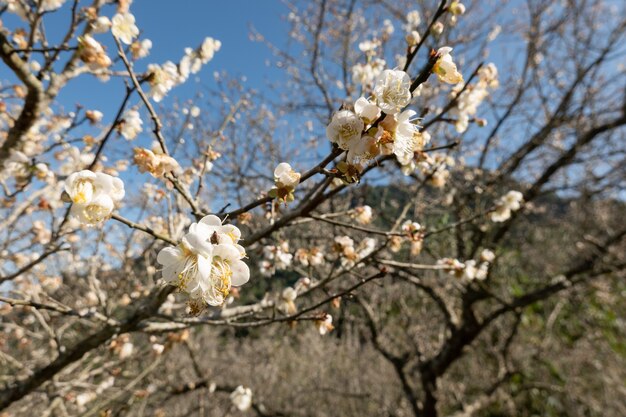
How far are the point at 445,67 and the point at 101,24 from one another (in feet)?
6.85

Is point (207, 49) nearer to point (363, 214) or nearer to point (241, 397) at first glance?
point (363, 214)

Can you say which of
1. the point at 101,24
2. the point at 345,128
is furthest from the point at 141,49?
the point at 345,128

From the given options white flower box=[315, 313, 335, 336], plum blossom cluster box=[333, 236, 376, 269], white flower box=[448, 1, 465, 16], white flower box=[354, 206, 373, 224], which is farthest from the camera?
white flower box=[354, 206, 373, 224]

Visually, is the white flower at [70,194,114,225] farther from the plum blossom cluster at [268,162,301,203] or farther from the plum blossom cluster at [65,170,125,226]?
the plum blossom cluster at [268,162,301,203]

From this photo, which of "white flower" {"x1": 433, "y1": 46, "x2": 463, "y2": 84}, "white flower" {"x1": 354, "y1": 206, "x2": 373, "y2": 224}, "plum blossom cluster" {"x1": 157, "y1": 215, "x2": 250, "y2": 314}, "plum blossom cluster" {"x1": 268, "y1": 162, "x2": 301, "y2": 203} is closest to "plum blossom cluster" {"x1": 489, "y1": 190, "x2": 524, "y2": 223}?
"white flower" {"x1": 354, "y1": 206, "x2": 373, "y2": 224}

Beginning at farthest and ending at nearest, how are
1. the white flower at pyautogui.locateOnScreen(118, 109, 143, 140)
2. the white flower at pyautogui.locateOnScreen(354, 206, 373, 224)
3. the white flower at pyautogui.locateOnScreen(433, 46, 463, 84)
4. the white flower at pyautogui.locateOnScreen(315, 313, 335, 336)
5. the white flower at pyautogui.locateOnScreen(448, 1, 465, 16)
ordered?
the white flower at pyautogui.locateOnScreen(118, 109, 143, 140) < the white flower at pyautogui.locateOnScreen(354, 206, 373, 224) < the white flower at pyautogui.locateOnScreen(315, 313, 335, 336) < the white flower at pyautogui.locateOnScreen(448, 1, 465, 16) < the white flower at pyautogui.locateOnScreen(433, 46, 463, 84)

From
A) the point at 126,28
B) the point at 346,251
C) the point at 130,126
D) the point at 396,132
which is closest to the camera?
the point at 396,132

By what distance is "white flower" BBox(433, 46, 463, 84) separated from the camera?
3.41 feet

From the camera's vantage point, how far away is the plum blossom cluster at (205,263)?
875 mm

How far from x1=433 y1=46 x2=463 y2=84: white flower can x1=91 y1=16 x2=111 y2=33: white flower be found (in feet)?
6.40

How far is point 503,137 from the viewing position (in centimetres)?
616

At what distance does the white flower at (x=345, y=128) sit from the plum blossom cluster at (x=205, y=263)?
13.8 inches

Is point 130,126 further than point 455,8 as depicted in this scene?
Yes

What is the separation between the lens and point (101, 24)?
220 cm
